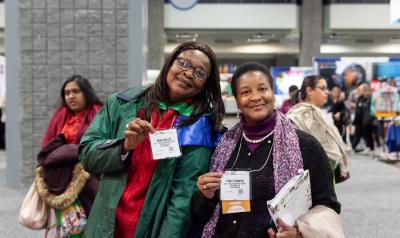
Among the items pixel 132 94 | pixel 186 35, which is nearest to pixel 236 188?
pixel 132 94

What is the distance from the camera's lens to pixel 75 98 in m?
3.82

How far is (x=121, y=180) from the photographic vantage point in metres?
2.16

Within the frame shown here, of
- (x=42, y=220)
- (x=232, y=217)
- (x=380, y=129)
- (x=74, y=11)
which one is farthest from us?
(x=380, y=129)

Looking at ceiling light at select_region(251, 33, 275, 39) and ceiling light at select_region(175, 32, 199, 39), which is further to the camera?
ceiling light at select_region(251, 33, 275, 39)

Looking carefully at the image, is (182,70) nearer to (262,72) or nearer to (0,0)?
(262,72)

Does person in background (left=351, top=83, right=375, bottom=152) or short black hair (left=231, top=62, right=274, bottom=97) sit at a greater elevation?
short black hair (left=231, top=62, right=274, bottom=97)

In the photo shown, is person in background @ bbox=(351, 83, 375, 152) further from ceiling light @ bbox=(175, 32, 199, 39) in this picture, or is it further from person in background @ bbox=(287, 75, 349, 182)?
ceiling light @ bbox=(175, 32, 199, 39)

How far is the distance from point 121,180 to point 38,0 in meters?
5.08

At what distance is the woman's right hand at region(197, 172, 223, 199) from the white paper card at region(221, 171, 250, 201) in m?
0.05

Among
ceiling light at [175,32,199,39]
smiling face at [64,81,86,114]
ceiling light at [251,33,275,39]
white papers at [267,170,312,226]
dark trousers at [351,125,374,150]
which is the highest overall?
ceiling light at [251,33,275,39]

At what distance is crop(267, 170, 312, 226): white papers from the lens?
72.4 inches

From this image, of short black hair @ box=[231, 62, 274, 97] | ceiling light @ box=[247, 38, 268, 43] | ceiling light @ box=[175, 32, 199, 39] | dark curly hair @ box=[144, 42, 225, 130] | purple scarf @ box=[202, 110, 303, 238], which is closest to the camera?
purple scarf @ box=[202, 110, 303, 238]

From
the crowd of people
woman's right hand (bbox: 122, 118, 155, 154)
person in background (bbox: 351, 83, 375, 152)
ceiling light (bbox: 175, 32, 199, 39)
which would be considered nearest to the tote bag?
the crowd of people

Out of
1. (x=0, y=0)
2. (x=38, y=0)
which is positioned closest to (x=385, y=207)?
(x=38, y=0)
